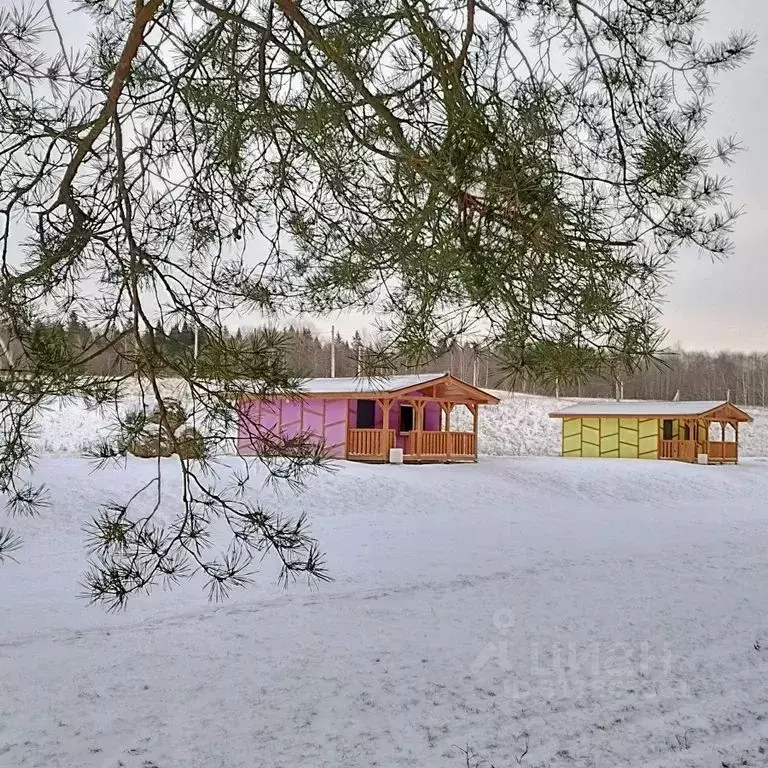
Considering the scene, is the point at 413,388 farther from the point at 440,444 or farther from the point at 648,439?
the point at 648,439

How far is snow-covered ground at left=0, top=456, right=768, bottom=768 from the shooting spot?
249 cm

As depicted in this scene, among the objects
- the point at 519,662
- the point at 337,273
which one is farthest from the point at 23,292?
the point at 519,662

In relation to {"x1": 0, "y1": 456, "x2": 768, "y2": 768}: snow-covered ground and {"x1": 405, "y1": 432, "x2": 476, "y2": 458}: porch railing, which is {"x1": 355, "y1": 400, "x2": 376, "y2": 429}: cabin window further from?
{"x1": 0, "y1": 456, "x2": 768, "y2": 768}: snow-covered ground

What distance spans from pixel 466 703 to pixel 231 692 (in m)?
0.89

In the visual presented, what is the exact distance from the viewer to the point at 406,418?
10.7 metres

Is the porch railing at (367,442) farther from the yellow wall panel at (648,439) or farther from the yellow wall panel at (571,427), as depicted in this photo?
the yellow wall panel at (648,439)

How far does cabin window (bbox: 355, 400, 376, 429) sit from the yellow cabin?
4557 mm

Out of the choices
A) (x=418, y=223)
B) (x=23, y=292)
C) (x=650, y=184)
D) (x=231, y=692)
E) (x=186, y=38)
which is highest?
(x=186, y=38)

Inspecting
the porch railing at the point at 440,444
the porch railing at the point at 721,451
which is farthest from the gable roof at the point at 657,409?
the porch railing at the point at 440,444

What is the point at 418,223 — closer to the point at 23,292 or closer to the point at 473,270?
the point at 473,270

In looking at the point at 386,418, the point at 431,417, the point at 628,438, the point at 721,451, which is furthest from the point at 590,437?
the point at 386,418

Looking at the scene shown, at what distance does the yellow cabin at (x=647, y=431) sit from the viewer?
41.5ft

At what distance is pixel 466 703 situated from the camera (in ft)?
9.39

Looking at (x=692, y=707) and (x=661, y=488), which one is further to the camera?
(x=661, y=488)
